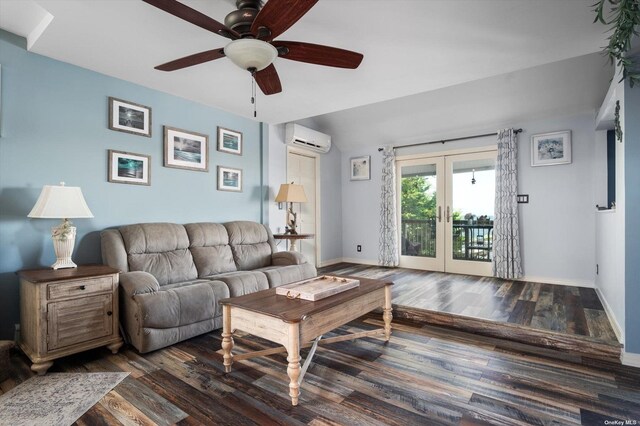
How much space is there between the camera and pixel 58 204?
99.5 inches

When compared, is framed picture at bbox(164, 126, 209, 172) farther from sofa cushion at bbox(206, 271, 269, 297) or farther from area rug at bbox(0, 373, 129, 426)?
area rug at bbox(0, 373, 129, 426)

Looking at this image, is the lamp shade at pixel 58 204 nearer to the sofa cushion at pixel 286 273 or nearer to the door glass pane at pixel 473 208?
the sofa cushion at pixel 286 273

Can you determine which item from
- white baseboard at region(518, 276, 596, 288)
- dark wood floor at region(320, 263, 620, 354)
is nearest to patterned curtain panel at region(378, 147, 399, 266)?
dark wood floor at region(320, 263, 620, 354)

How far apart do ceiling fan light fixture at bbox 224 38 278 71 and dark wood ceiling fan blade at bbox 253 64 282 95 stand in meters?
0.26

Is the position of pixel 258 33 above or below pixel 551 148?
above

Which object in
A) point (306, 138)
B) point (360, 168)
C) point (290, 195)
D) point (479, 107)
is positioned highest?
point (479, 107)

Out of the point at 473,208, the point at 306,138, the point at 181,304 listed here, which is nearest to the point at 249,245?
the point at 181,304

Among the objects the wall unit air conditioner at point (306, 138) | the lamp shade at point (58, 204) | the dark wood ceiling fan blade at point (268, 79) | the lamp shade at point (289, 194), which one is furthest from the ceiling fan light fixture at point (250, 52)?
the wall unit air conditioner at point (306, 138)

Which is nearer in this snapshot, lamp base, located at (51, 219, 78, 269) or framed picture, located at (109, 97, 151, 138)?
lamp base, located at (51, 219, 78, 269)

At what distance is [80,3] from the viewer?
2152 mm

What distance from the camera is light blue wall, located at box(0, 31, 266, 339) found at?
8.68 feet

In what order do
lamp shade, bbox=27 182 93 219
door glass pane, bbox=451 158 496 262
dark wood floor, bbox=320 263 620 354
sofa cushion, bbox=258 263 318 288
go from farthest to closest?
door glass pane, bbox=451 158 496 262
sofa cushion, bbox=258 263 318 288
dark wood floor, bbox=320 263 620 354
lamp shade, bbox=27 182 93 219

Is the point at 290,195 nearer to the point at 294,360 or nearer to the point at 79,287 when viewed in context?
the point at 79,287

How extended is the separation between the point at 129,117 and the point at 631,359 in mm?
A: 4792
